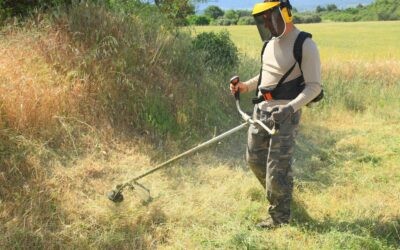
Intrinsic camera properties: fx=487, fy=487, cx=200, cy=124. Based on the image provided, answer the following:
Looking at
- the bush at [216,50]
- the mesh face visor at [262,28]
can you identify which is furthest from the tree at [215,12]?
the mesh face visor at [262,28]

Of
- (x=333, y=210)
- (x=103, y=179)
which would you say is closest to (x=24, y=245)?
(x=103, y=179)

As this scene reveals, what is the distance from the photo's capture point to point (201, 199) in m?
4.62

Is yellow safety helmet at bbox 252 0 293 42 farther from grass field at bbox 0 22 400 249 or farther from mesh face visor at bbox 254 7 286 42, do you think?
grass field at bbox 0 22 400 249

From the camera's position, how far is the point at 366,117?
793 centimetres

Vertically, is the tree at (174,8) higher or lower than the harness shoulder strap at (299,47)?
higher

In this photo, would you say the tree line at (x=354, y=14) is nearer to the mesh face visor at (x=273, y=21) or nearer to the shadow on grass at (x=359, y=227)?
the shadow on grass at (x=359, y=227)

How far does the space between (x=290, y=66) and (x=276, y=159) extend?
739 mm

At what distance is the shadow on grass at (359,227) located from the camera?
13.2 ft

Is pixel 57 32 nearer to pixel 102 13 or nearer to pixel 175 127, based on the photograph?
pixel 102 13

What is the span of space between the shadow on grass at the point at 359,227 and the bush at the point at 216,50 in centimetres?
366

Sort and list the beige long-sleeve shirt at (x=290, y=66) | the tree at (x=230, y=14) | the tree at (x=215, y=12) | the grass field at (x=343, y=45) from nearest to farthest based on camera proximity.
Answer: the beige long-sleeve shirt at (x=290, y=66) → the grass field at (x=343, y=45) → the tree at (x=215, y=12) → the tree at (x=230, y=14)

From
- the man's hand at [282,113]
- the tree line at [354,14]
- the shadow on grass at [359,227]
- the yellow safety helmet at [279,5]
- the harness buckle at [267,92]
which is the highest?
the yellow safety helmet at [279,5]

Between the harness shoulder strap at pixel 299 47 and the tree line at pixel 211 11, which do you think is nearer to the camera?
the harness shoulder strap at pixel 299 47

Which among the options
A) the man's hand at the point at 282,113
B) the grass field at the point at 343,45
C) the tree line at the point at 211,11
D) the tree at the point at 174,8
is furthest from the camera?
the grass field at the point at 343,45
